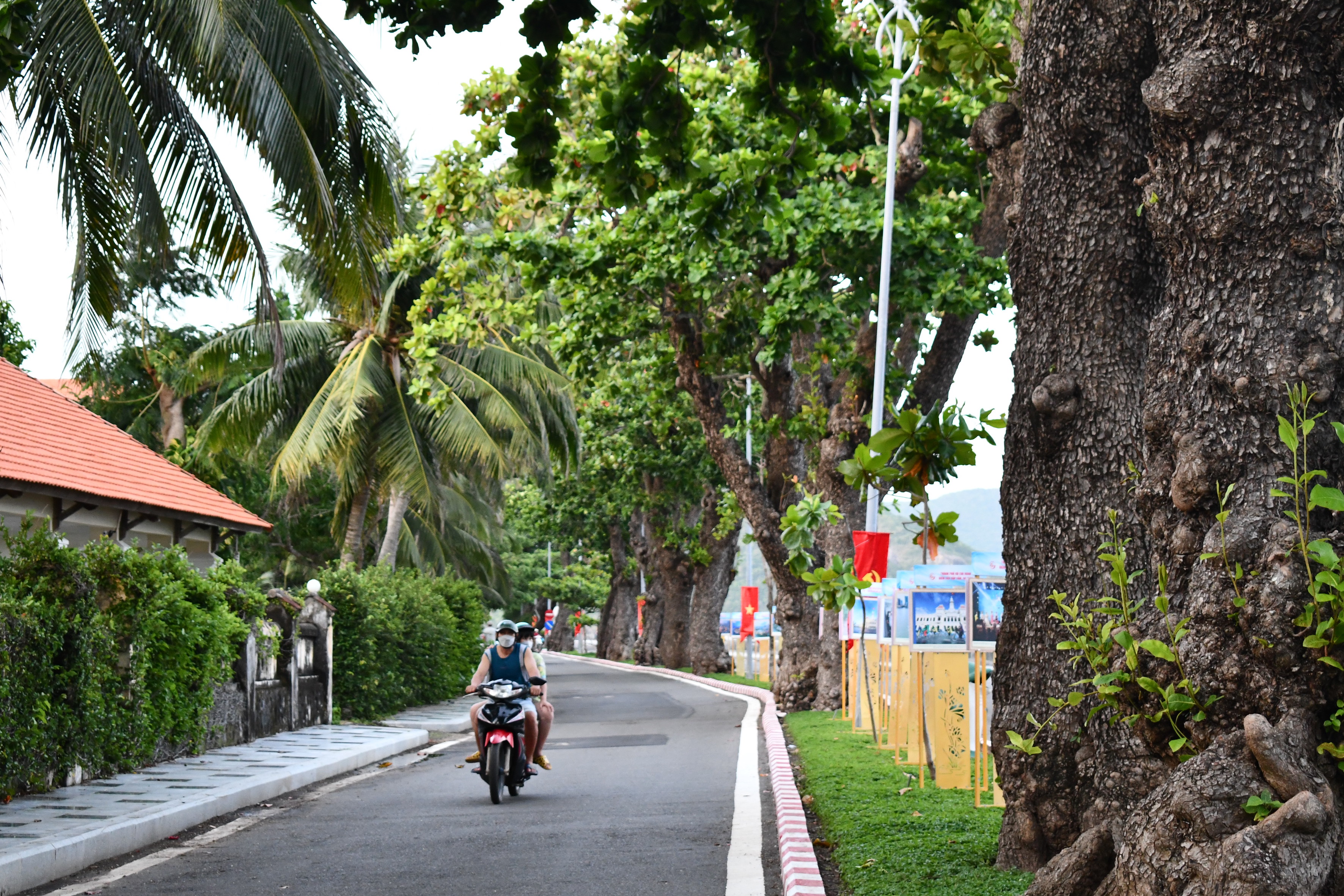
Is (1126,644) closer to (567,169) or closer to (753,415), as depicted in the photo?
(567,169)

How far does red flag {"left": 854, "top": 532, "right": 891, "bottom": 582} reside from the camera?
14.8 m

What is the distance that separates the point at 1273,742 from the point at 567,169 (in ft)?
47.8

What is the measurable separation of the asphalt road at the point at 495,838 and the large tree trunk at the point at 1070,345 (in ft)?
7.03

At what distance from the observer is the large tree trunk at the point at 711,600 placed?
39312mm

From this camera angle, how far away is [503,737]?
37.9ft

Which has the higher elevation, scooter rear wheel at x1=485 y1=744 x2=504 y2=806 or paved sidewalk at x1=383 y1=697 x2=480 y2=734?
scooter rear wheel at x1=485 y1=744 x2=504 y2=806

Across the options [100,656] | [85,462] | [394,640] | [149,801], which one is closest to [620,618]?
[394,640]

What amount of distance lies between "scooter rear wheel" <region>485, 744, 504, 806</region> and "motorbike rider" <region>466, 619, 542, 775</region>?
0.38 meters

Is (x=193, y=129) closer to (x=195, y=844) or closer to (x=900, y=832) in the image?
(x=195, y=844)

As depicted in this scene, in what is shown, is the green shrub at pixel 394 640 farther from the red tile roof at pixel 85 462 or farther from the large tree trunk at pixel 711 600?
the large tree trunk at pixel 711 600

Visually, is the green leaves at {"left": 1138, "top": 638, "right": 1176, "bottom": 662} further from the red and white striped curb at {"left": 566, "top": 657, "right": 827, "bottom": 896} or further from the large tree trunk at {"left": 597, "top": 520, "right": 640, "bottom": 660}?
the large tree trunk at {"left": 597, "top": 520, "right": 640, "bottom": 660}

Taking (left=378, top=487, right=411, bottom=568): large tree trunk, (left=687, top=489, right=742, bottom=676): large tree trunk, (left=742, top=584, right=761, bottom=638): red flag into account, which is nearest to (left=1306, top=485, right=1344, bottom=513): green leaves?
(left=378, top=487, right=411, bottom=568): large tree trunk

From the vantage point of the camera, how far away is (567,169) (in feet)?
56.9

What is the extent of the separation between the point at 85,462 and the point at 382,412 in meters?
7.93
